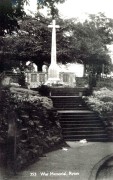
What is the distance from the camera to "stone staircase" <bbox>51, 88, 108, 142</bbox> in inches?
621

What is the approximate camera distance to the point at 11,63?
122ft

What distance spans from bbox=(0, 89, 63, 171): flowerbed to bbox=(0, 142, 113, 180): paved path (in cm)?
35

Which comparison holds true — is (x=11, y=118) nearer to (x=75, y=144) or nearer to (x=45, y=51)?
(x=75, y=144)

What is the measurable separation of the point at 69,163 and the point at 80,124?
18.8ft

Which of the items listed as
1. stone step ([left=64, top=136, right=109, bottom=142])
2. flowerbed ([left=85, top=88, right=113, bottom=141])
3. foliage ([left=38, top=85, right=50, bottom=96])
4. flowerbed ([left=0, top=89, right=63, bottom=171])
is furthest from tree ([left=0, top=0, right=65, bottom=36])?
foliage ([left=38, top=85, right=50, bottom=96])

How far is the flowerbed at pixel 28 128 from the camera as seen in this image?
32.6ft

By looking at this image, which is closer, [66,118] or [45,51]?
[66,118]

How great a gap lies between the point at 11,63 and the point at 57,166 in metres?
27.4

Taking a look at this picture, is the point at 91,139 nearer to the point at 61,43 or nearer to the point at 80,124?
the point at 80,124

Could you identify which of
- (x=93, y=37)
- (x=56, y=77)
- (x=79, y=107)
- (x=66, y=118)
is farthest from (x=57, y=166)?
(x=93, y=37)

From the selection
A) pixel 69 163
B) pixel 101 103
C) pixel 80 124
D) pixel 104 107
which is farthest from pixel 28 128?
pixel 101 103

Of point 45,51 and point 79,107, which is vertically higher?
point 45,51

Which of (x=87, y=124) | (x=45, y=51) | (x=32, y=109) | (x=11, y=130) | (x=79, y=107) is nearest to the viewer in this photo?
(x=11, y=130)

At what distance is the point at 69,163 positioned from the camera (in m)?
11.0
